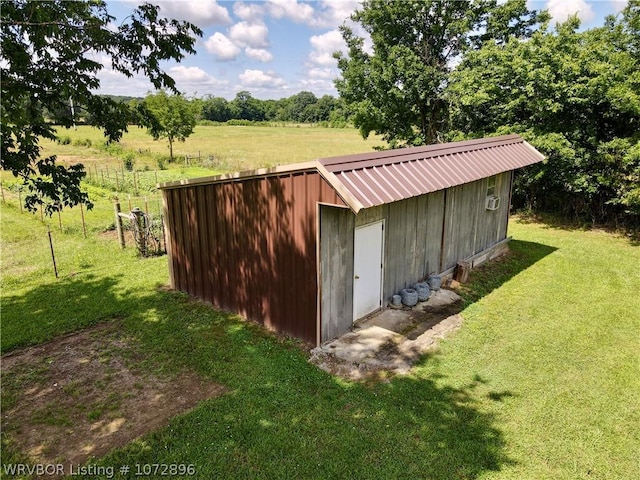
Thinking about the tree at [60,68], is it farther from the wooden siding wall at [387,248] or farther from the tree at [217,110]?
the tree at [217,110]

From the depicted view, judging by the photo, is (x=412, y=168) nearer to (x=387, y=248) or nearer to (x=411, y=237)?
(x=387, y=248)

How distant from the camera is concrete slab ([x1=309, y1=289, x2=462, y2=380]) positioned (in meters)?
6.50

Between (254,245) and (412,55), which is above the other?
(412,55)

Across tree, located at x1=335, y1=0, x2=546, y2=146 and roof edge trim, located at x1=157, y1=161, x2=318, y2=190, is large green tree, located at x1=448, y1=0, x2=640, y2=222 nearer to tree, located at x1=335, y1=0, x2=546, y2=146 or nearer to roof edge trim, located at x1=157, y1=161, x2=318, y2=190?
tree, located at x1=335, y1=0, x2=546, y2=146

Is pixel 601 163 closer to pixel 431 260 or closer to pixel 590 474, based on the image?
pixel 431 260

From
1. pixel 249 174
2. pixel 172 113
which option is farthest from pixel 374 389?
pixel 172 113

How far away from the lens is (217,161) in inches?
1262

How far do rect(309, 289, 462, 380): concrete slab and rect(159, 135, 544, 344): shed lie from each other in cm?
27

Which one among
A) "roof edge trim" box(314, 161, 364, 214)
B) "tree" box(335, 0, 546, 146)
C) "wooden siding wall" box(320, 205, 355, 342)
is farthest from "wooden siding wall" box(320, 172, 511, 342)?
"tree" box(335, 0, 546, 146)

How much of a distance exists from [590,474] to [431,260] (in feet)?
18.0

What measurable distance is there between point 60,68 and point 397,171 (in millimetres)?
5416

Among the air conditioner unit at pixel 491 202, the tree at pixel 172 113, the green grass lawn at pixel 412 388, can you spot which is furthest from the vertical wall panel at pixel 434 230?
the tree at pixel 172 113

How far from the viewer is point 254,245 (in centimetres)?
766

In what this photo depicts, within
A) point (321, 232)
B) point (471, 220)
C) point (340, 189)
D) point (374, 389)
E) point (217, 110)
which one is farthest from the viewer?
point (217, 110)
